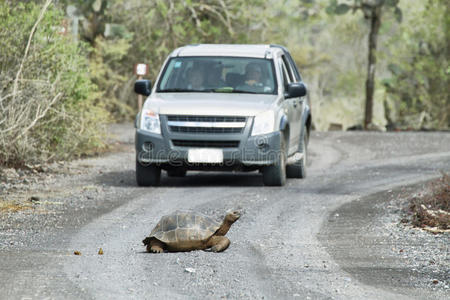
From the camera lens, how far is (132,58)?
33.8 meters

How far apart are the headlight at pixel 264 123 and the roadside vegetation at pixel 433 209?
215cm

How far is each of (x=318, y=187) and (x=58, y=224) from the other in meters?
4.86

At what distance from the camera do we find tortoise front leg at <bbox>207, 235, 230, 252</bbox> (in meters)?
8.34

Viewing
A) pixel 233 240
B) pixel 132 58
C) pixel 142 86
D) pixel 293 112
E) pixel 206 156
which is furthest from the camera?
pixel 132 58

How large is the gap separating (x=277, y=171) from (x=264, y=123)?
77cm

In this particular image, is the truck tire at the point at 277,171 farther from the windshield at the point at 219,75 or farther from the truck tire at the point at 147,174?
the truck tire at the point at 147,174

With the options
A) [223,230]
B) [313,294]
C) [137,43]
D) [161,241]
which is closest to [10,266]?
[161,241]

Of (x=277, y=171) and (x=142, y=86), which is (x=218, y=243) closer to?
(x=277, y=171)

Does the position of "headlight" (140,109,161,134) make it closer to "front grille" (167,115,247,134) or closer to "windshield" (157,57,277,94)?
"front grille" (167,115,247,134)

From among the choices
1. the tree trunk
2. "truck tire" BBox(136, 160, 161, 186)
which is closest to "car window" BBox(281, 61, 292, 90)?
"truck tire" BBox(136, 160, 161, 186)

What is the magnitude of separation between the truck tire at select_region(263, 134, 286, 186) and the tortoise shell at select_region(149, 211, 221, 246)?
521cm

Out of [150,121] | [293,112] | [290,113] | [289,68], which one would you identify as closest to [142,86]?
[150,121]

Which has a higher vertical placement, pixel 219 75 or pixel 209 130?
pixel 219 75

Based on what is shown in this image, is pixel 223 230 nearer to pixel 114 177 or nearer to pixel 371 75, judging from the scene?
pixel 114 177
